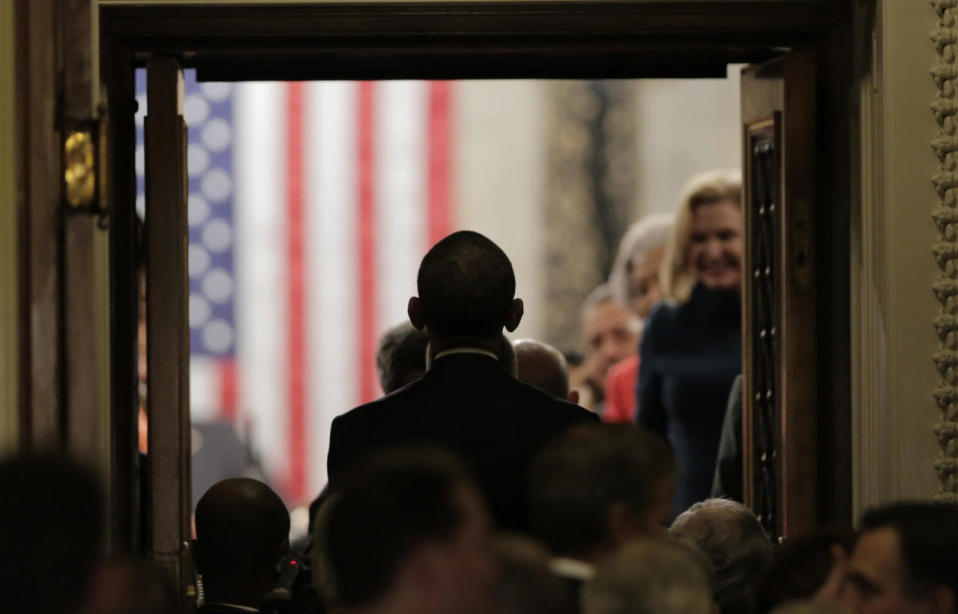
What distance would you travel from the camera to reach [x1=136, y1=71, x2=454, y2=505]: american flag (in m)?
18.3

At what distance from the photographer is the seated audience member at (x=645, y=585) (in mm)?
2756

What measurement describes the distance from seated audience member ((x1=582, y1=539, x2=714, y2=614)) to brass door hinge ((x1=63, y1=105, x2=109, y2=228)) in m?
1.14

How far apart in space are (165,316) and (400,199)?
43.1 ft

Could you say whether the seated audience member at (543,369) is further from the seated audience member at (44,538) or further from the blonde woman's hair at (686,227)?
the seated audience member at (44,538)

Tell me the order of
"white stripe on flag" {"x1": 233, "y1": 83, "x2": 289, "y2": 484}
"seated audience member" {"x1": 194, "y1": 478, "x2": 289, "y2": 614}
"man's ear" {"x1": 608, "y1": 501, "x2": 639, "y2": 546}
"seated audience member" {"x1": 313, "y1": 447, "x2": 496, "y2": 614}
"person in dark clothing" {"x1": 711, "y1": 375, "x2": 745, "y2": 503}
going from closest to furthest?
"seated audience member" {"x1": 313, "y1": 447, "x2": 496, "y2": 614}, "man's ear" {"x1": 608, "y1": 501, "x2": 639, "y2": 546}, "seated audience member" {"x1": 194, "y1": 478, "x2": 289, "y2": 614}, "person in dark clothing" {"x1": 711, "y1": 375, "x2": 745, "y2": 503}, "white stripe on flag" {"x1": 233, "y1": 83, "x2": 289, "y2": 484}

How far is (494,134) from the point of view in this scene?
61.1 ft

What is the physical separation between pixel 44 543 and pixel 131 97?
9.58 ft

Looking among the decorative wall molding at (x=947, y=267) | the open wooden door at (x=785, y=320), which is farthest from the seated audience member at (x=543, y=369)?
the decorative wall molding at (x=947, y=267)

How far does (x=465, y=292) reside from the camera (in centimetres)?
412

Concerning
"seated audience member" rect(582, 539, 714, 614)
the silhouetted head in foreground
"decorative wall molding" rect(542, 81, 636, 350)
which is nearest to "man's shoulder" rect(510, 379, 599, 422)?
the silhouetted head in foreground

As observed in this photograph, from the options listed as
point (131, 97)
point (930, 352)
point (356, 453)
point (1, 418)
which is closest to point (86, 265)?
point (1, 418)

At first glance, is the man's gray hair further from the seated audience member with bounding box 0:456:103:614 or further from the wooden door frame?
the seated audience member with bounding box 0:456:103:614

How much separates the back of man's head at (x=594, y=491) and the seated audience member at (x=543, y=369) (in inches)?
100

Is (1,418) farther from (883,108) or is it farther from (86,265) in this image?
(883,108)
